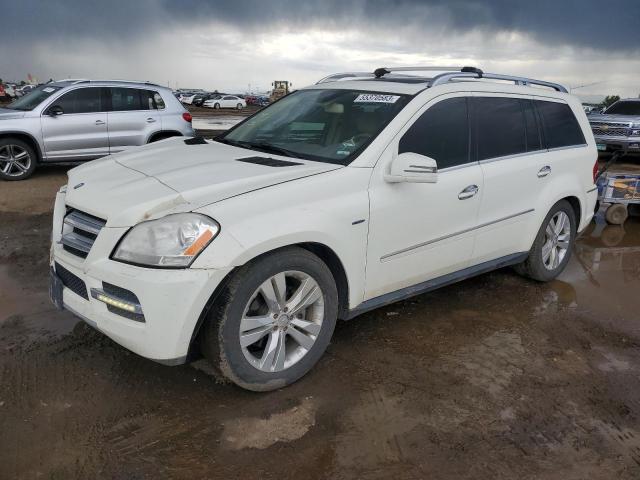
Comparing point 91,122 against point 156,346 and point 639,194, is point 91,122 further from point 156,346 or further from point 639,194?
point 639,194

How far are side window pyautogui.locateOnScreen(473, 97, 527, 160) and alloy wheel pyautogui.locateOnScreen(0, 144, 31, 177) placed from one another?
7.83 metres

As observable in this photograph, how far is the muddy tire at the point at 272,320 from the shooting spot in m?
2.83

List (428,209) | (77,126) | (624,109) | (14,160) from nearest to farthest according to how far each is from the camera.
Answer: (428,209) → (14,160) → (77,126) → (624,109)

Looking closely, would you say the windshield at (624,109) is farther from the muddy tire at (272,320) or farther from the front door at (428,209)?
the muddy tire at (272,320)

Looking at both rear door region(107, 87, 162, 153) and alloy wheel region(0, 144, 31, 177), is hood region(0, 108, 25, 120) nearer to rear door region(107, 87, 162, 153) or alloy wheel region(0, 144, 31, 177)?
alloy wheel region(0, 144, 31, 177)

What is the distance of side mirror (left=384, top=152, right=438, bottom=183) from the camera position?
3.29m

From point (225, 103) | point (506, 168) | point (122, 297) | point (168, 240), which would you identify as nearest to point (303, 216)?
point (168, 240)

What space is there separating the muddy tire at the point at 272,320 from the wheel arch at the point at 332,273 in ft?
0.08

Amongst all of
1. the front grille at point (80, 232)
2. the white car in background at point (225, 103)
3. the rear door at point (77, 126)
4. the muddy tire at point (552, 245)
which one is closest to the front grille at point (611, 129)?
the muddy tire at point (552, 245)

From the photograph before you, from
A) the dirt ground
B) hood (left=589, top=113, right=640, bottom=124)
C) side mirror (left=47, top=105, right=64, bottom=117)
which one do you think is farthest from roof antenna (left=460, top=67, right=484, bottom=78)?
hood (left=589, top=113, right=640, bottom=124)

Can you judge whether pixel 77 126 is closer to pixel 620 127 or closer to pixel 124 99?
pixel 124 99

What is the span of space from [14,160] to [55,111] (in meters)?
Answer: 1.04

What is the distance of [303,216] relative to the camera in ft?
9.84

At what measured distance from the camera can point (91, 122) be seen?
375 inches
